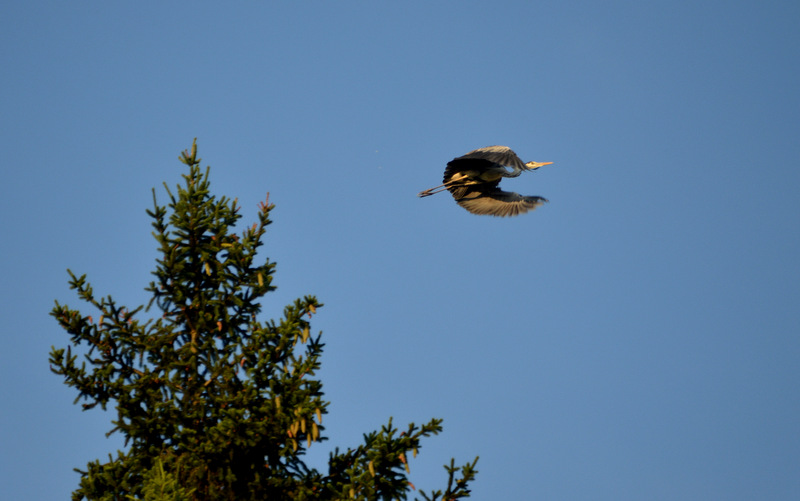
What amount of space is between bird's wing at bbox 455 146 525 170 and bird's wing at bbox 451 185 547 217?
151 centimetres

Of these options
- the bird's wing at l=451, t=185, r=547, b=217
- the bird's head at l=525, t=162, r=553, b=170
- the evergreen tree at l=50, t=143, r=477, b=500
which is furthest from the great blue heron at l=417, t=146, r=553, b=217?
the evergreen tree at l=50, t=143, r=477, b=500

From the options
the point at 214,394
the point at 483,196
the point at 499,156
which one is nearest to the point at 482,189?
the point at 483,196

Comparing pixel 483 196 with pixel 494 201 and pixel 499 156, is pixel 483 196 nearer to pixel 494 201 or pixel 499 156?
pixel 494 201

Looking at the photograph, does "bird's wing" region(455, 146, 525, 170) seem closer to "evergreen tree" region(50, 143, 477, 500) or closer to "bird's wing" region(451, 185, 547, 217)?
"bird's wing" region(451, 185, 547, 217)

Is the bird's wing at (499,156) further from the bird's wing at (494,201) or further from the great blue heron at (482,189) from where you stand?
the bird's wing at (494,201)

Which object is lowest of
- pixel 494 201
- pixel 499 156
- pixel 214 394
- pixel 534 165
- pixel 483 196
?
pixel 214 394

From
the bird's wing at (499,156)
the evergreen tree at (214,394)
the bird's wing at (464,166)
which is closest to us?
the evergreen tree at (214,394)

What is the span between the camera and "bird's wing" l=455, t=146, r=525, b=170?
13359 millimetres

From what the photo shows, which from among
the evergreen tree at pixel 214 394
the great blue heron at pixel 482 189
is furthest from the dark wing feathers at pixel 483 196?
the evergreen tree at pixel 214 394

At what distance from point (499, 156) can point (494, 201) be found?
2.30m

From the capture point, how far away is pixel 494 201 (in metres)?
15.9

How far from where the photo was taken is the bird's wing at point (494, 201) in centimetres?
1559

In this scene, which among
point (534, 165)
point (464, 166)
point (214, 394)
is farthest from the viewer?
point (534, 165)

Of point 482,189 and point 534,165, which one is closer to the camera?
point 482,189
